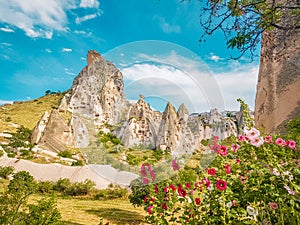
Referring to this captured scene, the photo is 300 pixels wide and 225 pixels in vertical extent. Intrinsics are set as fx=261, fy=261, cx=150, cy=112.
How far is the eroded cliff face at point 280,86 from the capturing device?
5444 millimetres

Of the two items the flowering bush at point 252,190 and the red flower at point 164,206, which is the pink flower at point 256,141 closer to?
the flowering bush at point 252,190

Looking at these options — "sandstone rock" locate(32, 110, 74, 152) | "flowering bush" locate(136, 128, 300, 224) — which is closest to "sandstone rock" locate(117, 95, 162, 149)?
"flowering bush" locate(136, 128, 300, 224)

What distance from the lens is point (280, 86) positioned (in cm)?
575

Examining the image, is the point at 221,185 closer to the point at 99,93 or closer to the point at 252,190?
the point at 252,190

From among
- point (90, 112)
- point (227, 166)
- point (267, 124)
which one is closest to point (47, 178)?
point (90, 112)

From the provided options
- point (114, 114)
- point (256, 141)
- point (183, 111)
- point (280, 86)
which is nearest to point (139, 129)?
point (114, 114)

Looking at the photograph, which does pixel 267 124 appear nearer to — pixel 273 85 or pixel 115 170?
pixel 273 85

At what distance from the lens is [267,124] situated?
581 centimetres

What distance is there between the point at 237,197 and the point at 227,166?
0.34 metres

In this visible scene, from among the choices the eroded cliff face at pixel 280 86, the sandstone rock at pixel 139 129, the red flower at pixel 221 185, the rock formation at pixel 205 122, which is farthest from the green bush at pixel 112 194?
the red flower at pixel 221 185

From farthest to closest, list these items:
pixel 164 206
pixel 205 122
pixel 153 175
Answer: pixel 205 122
pixel 153 175
pixel 164 206

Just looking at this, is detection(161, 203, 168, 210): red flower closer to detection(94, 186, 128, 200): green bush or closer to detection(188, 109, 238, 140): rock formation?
detection(188, 109, 238, 140): rock formation

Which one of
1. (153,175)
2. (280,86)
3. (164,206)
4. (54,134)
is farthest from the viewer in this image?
(54,134)

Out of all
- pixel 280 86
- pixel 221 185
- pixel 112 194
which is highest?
pixel 280 86
